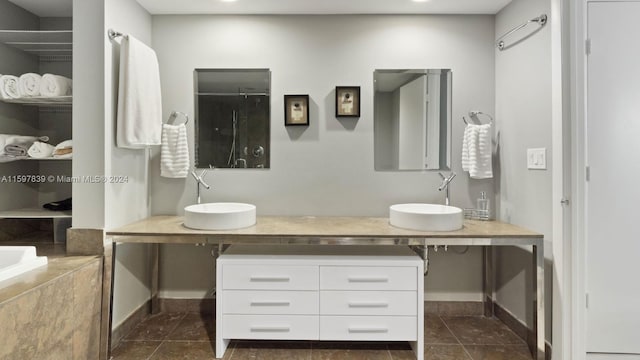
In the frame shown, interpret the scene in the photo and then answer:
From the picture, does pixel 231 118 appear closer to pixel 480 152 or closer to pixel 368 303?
pixel 368 303

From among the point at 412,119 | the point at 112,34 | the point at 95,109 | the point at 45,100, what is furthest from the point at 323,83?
the point at 45,100

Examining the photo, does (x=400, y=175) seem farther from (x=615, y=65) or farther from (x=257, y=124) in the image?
(x=615, y=65)

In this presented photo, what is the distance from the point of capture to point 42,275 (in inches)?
62.0

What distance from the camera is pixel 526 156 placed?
216 centimetres

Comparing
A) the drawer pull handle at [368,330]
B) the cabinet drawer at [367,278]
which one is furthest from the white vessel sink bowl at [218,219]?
the drawer pull handle at [368,330]

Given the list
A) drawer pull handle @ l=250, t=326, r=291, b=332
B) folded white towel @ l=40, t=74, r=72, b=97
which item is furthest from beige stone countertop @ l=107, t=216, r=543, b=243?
folded white towel @ l=40, t=74, r=72, b=97

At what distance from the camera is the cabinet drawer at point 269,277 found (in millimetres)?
1972

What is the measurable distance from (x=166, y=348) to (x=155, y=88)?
5.39 ft

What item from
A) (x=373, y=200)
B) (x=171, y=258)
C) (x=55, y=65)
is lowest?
(x=171, y=258)

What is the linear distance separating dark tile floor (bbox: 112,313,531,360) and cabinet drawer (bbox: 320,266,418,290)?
42 centimetres

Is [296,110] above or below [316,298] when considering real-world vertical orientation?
above

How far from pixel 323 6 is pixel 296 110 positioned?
2.38 feet

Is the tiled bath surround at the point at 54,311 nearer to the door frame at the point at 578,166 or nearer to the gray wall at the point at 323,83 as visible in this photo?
the gray wall at the point at 323,83

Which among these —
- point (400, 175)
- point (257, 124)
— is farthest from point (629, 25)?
point (257, 124)
